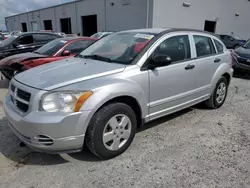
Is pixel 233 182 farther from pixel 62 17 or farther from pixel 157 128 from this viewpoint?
pixel 62 17

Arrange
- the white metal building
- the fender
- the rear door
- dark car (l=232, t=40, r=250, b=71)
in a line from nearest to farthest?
1. the rear door
2. the fender
3. dark car (l=232, t=40, r=250, b=71)
4. the white metal building

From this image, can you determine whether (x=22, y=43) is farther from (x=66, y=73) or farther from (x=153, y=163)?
(x=153, y=163)

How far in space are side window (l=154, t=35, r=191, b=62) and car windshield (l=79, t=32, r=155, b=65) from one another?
0.80 feet

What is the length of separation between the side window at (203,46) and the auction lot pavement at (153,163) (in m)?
1.38

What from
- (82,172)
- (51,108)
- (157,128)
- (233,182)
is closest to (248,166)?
(233,182)

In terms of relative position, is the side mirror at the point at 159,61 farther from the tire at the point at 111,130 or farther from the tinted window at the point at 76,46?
Result: the tinted window at the point at 76,46

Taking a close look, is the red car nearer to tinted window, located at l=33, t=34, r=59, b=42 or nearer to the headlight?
tinted window, located at l=33, t=34, r=59, b=42

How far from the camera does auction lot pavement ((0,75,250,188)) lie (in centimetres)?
252

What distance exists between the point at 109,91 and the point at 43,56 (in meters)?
3.91

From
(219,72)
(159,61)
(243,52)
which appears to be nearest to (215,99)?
(219,72)

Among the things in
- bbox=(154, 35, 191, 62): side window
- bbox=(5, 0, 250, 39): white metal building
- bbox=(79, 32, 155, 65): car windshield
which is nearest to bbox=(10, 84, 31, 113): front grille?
bbox=(79, 32, 155, 65): car windshield

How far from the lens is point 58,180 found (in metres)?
2.52

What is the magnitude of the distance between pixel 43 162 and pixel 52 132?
2.25 ft

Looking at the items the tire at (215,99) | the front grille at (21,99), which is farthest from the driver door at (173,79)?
the front grille at (21,99)
